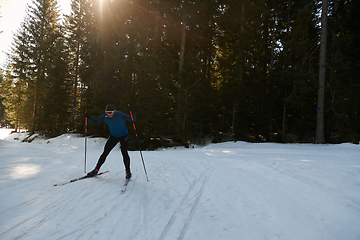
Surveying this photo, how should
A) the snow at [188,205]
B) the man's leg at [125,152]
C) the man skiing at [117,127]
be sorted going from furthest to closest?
1. the man's leg at [125,152]
2. the man skiing at [117,127]
3. the snow at [188,205]

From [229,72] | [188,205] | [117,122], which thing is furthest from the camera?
[229,72]

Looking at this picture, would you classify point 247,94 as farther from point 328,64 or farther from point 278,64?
point 328,64

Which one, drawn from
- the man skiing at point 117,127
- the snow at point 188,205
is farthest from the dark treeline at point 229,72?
the snow at point 188,205

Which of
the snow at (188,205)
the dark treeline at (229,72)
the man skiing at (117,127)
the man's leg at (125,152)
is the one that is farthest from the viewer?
the dark treeline at (229,72)

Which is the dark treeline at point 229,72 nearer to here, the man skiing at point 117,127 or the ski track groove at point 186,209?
the man skiing at point 117,127

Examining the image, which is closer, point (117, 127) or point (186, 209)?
point (186, 209)

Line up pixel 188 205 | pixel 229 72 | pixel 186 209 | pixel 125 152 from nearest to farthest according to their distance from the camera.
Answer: pixel 186 209 → pixel 188 205 → pixel 125 152 → pixel 229 72

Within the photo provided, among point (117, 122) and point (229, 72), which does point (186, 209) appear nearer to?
point (117, 122)

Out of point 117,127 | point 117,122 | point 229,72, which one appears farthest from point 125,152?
point 229,72

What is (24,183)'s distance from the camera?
4559mm

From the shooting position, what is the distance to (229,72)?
1777cm

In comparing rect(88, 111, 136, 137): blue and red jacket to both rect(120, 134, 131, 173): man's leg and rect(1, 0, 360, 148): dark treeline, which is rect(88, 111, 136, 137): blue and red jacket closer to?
rect(120, 134, 131, 173): man's leg

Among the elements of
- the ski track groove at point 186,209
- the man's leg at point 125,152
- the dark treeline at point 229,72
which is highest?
the dark treeline at point 229,72

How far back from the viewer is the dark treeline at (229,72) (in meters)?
14.5
